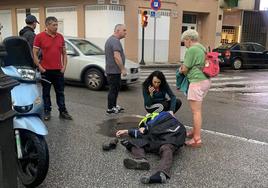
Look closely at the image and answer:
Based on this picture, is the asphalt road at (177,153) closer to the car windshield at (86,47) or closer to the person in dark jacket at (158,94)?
the person in dark jacket at (158,94)

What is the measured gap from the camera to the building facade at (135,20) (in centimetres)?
1800

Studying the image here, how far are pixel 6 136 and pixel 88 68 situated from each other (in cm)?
759

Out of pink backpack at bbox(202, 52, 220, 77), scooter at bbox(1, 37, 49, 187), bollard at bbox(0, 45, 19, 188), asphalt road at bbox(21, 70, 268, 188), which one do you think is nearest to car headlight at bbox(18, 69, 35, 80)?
scooter at bbox(1, 37, 49, 187)

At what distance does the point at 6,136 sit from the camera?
290 cm

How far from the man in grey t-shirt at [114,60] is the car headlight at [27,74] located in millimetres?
2810

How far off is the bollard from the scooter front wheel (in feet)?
1.82

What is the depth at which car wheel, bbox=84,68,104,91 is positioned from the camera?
399 inches

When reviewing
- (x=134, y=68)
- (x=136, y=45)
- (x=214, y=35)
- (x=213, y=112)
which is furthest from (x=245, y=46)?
(x=213, y=112)

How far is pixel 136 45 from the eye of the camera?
61.3ft

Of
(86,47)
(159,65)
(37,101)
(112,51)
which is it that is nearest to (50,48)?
(112,51)

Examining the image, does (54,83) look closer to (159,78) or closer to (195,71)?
(159,78)

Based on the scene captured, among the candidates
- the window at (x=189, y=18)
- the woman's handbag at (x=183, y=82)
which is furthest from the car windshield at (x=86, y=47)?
the window at (x=189, y=18)

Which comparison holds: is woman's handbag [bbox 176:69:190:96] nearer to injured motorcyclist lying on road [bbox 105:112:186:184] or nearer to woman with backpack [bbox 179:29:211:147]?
woman with backpack [bbox 179:29:211:147]

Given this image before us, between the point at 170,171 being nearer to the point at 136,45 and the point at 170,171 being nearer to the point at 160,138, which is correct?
the point at 160,138
